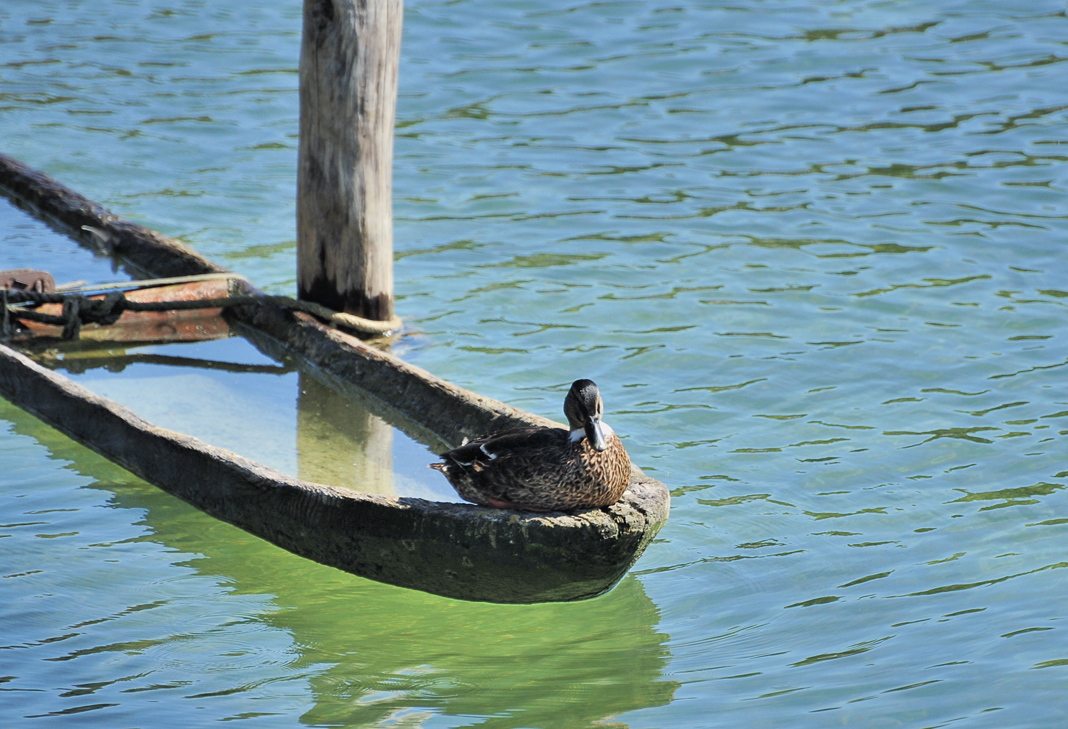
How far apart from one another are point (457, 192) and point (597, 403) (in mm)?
6558

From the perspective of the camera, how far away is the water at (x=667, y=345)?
14.9ft

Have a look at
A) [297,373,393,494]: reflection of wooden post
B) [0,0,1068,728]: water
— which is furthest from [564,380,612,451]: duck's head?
[297,373,393,494]: reflection of wooden post

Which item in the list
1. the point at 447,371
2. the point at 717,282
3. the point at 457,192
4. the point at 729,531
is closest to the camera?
the point at 729,531

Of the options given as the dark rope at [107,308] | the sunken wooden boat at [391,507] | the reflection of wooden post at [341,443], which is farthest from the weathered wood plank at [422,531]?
the dark rope at [107,308]

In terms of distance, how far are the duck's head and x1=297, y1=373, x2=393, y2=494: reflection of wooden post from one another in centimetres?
148

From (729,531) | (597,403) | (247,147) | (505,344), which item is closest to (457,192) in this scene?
(247,147)

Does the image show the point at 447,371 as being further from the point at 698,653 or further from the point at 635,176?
the point at 635,176

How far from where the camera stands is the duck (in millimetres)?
4527

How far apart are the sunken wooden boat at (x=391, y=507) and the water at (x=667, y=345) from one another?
243 millimetres

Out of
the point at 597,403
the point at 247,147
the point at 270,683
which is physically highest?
the point at 247,147

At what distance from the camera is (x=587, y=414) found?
4590 mm

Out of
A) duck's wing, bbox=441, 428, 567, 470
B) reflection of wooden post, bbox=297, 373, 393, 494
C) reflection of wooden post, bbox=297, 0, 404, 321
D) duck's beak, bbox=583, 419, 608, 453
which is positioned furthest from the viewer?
reflection of wooden post, bbox=297, 0, 404, 321

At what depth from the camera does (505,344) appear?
7.92 metres

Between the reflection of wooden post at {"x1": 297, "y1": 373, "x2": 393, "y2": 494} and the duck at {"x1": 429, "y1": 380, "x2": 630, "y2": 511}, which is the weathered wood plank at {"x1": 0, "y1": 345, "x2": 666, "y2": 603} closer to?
the duck at {"x1": 429, "y1": 380, "x2": 630, "y2": 511}
